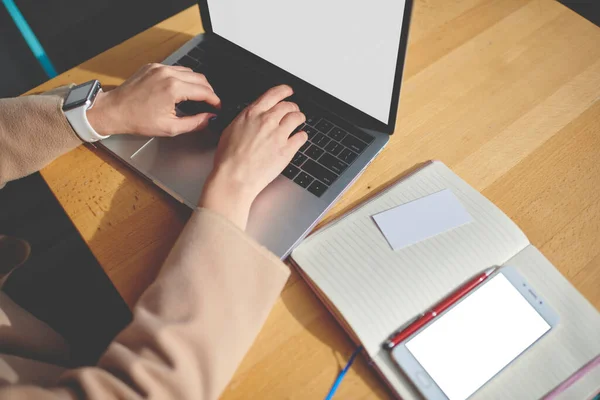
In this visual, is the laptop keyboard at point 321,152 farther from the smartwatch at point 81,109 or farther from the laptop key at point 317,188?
the smartwatch at point 81,109

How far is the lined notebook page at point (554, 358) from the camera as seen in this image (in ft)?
1.55

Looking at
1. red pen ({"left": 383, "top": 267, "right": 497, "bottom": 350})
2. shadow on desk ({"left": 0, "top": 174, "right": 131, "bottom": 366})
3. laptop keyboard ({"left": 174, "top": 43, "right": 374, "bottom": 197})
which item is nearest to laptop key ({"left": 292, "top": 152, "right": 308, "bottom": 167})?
laptop keyboard ({"left": 174, "top": 43, "right": 374, "bottom": 197})

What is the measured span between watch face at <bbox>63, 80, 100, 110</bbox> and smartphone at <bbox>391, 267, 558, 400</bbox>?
1.85ft

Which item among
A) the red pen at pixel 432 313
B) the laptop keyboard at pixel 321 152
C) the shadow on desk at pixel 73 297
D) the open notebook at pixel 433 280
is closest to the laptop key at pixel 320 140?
the laptop keyboard at pixel 321 152

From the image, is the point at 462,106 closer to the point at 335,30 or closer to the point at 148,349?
the point at 335,30

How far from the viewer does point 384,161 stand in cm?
66

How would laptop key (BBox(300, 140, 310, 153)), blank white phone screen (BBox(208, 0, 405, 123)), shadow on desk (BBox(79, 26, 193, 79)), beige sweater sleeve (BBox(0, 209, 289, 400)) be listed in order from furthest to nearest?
shadow on desk (BBox(79, 26, 193, 79)) < laptop key (BBox(300, 140, 310, 153)) < blank white phone screen (BBox(208, 0, 405, 123)) < beige sweater sleeve (BBox(0, 209, 289, 400))

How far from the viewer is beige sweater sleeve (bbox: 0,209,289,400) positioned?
1.39 feet

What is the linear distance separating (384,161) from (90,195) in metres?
0.45

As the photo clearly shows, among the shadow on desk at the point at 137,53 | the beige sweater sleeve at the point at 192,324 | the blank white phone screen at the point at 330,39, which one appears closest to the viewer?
the beige sweater sleeve at the point at 192,324

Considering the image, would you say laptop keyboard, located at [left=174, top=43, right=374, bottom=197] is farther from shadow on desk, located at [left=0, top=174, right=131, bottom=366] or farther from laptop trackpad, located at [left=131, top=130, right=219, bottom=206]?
shadow on desk, located at [left=0, top=174, right=131, bottom=366]

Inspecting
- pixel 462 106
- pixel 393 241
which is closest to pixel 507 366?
pixel 393 241

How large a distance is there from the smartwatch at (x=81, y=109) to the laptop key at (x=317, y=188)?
34cm

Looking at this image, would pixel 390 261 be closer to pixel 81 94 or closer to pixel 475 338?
pixel 475 338
